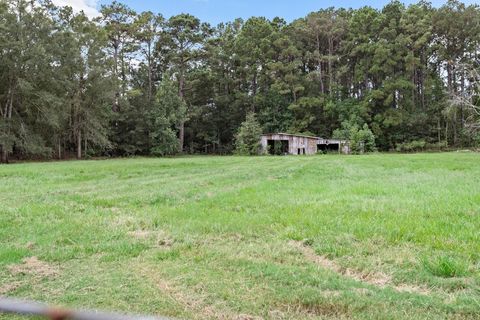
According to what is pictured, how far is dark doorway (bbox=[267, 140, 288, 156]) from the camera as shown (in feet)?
136

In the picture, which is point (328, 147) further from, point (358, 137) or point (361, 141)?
point (361, 141)

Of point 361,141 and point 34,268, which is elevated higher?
point 361,141

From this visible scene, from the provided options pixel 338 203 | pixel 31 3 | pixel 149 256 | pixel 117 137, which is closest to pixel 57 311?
pixel 149 256

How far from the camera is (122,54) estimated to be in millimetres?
45000

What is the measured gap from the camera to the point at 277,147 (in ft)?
136

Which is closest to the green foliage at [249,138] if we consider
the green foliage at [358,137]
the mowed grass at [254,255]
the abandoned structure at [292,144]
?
the abandoned structure at [292,144]

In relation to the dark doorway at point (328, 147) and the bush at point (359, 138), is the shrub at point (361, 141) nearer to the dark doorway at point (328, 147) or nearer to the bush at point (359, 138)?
the bush at point (359, 138)

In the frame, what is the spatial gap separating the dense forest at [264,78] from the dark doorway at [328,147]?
1591 mm

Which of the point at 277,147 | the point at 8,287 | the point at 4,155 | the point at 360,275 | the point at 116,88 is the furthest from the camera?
the point at 277,147

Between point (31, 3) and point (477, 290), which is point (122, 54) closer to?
point (31, 3)

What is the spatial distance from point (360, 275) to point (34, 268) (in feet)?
10.7

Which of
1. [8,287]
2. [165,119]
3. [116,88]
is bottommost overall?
[8,287]

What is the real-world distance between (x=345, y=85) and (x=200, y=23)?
65.9ft

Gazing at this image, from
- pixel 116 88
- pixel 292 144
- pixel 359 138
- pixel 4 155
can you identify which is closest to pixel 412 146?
pixel 359 138
